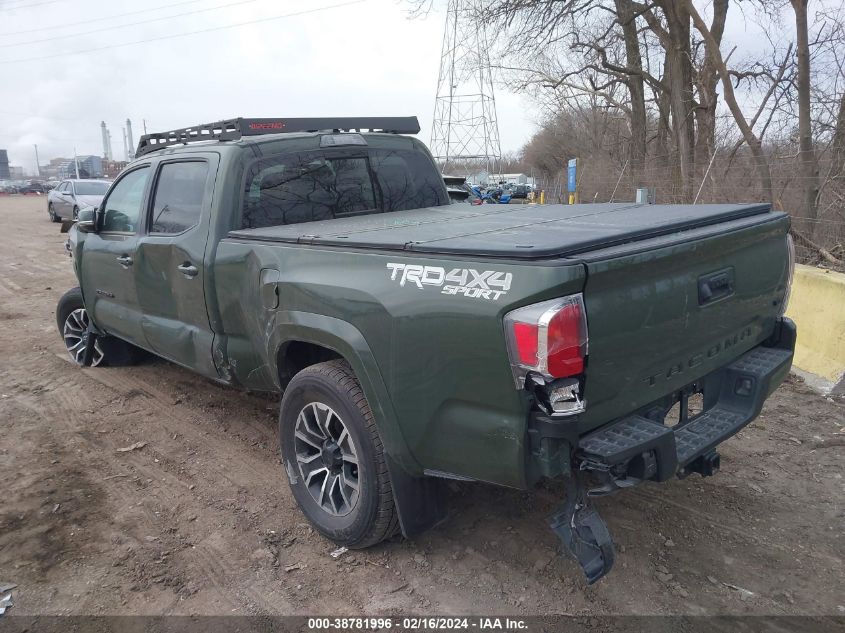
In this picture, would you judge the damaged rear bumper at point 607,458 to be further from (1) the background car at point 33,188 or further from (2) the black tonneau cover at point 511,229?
(1) the background car at point 33,188

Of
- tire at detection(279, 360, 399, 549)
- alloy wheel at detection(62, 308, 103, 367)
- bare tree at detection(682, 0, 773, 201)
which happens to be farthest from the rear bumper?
bare tree at detection(682, 0, 773, 201)

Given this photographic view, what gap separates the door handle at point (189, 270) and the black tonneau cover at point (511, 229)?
0.41 m

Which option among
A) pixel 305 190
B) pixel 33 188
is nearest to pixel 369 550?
pixel 305 190

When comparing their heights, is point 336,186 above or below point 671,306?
above

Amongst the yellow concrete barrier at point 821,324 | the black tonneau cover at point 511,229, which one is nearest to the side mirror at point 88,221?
the black tonneau cover at point 511,229

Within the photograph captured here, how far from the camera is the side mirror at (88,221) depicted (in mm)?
5164

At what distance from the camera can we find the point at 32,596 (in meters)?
3.00

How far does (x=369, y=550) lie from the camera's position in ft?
10.8

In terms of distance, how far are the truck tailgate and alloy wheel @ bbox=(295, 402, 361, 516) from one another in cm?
127

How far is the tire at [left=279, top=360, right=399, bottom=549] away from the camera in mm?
2980

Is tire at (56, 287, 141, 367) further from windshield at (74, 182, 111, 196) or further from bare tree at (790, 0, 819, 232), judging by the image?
windshield at (74, 182, 111, 196)

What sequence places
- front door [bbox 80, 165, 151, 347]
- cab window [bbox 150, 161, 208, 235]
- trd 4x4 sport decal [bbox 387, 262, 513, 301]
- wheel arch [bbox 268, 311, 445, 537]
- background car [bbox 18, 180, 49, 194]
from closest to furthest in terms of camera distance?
trd 4x4 sport decal [bbox 387, 262, 513, 301], wheel arch [bbox 268, 311, 445, 537], cab window [bbox 150, 161, 208, 235], front door [bbox 80, 165, 151, 347], background car [bbox 18, 180, 49, 194]

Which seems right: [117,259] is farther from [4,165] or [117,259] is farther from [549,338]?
[4,165]

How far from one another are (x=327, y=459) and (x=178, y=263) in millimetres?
1735
